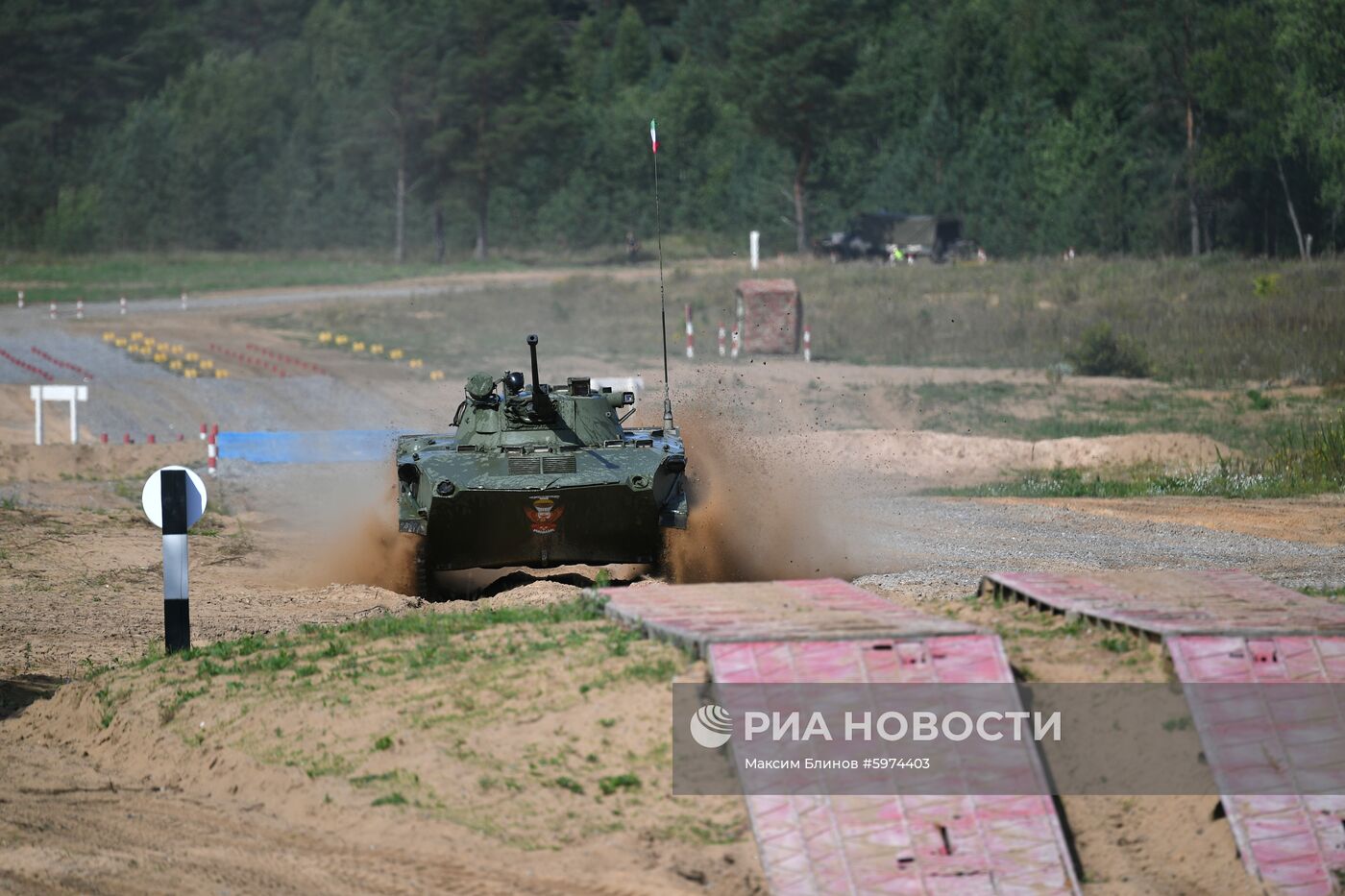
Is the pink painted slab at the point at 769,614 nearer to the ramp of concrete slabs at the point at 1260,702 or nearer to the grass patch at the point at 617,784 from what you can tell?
the grass patch at the point at 617,784

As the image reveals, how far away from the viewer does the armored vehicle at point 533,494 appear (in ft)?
45.1

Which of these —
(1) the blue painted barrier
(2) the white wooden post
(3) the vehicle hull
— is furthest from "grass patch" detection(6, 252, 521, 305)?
(3) the vehicle hull

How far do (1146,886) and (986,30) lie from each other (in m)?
65.8

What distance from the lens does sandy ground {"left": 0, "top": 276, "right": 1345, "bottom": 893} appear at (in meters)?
7.96

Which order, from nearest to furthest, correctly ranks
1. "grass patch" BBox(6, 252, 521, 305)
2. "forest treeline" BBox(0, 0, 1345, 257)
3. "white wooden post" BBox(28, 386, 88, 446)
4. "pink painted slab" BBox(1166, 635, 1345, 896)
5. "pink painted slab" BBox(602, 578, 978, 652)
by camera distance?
"pink painted slab" BBox(1166, 635, 1345, 896) < "pink painted slab" BBox(602, 578, 978, 652) < "white wooden post" BBox(28, 386, 88, 446) < "forest treeline" BBox(0, 0, 1345, 257) < "grass patch" BBox(6, 252, 521, 305)

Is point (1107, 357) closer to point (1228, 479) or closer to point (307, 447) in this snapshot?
point (1228, 479)

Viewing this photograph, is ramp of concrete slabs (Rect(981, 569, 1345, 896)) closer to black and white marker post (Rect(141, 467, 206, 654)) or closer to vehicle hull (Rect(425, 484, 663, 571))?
vehicle hull (Rect(425, 484, 663, 571))

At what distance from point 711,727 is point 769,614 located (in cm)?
126

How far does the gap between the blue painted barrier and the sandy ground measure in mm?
710

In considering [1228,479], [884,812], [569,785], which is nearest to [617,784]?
[569,785]

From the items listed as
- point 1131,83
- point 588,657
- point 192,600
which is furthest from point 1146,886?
point 1131,83

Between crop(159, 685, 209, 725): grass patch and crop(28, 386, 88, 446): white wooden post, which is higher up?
crop(28, 386, 88, 446): white wooden post

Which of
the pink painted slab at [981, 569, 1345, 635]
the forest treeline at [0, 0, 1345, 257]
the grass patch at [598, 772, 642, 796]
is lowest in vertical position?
the grass patch at [598, 772, 642, 796]

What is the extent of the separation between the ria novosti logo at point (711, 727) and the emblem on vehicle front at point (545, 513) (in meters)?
5.26
